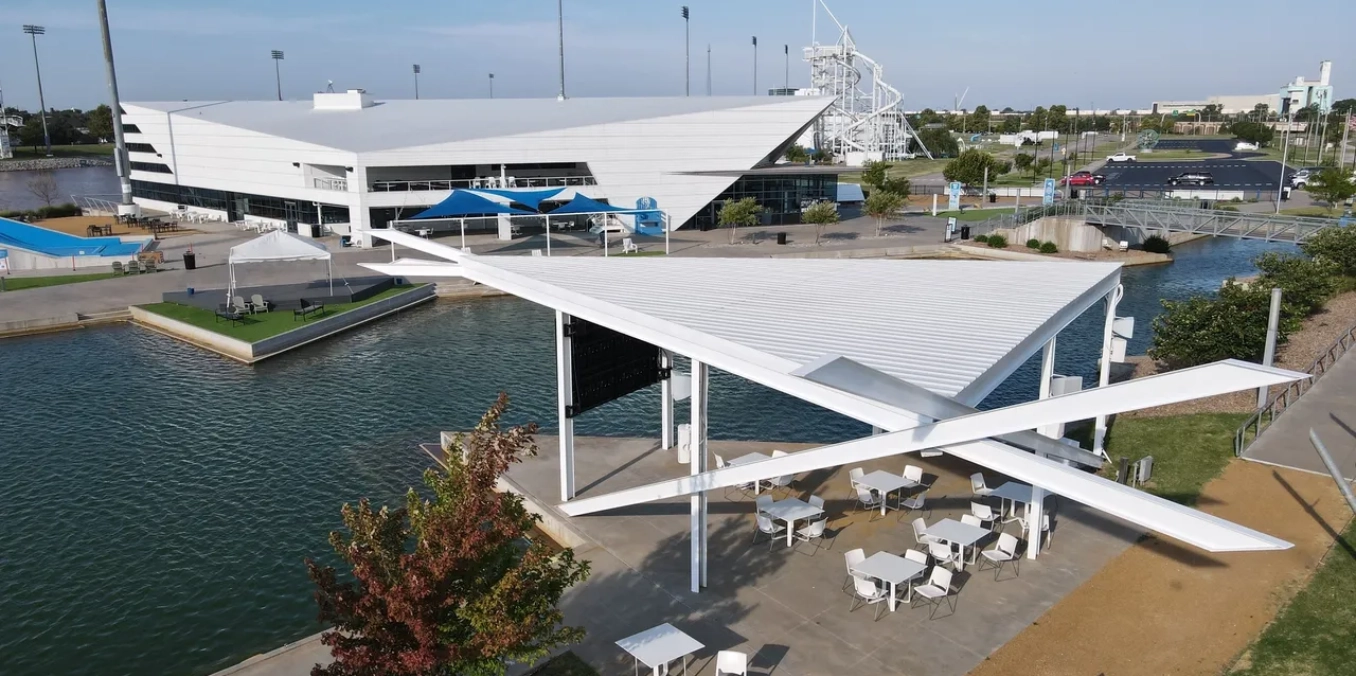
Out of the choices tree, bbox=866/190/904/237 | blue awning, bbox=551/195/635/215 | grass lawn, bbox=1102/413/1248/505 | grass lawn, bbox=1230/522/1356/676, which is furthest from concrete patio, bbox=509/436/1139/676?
tree, bbox=866/190/904/237

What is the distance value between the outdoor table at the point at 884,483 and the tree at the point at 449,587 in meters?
6.82

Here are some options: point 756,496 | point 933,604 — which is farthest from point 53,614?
point 933,604

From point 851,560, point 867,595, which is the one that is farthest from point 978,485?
point 867,595

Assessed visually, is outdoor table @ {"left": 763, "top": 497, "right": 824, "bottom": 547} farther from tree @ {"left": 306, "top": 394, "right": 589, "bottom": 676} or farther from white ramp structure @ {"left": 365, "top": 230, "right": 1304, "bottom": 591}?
tree @ {"left": 306, "top": 394, "right": 589, "bottom": 676}

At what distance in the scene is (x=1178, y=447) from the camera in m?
16.8

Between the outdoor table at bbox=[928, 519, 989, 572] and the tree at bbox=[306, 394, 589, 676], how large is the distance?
19.3 ft

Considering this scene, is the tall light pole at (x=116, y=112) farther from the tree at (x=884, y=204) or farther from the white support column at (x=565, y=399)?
the white support column at (x=565, y=399)

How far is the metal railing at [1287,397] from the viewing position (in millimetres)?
16391

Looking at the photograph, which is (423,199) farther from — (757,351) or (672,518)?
(757,351)

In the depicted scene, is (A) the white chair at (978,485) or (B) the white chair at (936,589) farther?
(A) the white chair at (978,485)

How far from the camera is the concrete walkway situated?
51.3 feet

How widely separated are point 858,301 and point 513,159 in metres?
36.9

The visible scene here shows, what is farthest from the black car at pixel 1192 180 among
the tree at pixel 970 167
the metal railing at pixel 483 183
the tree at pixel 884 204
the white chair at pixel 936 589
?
the white chair at pixel 936 589

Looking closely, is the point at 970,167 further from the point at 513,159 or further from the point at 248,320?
the point at 248,320
